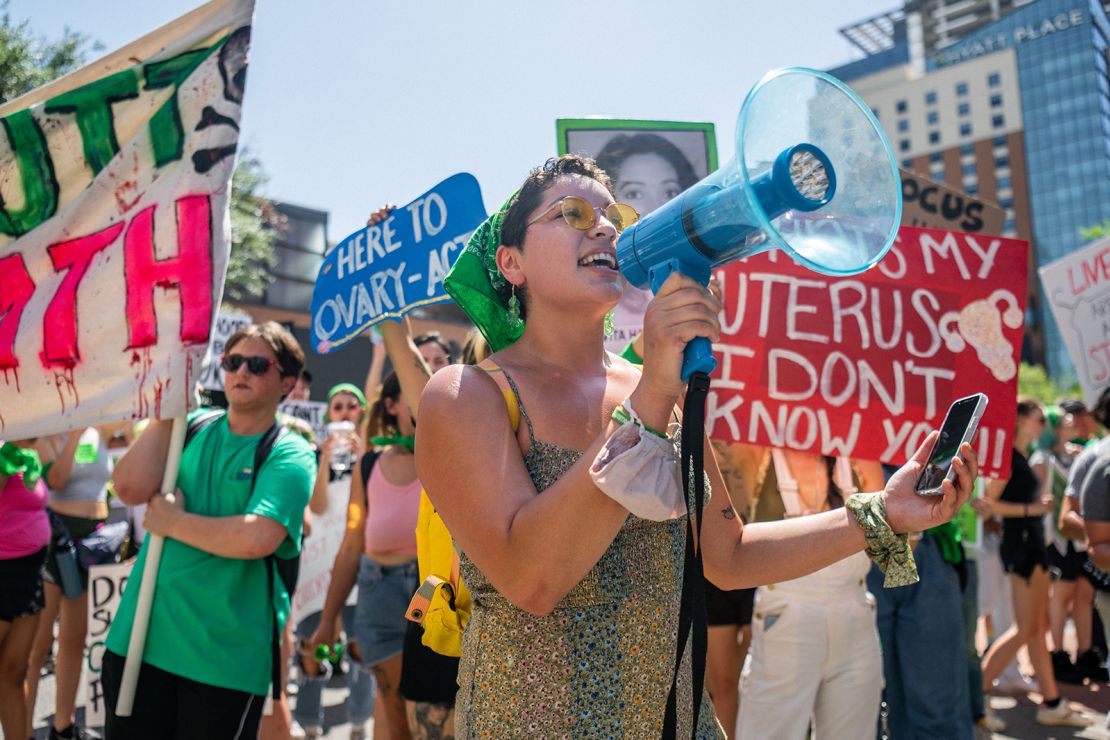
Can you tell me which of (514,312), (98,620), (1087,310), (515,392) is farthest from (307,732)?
(1087,310)

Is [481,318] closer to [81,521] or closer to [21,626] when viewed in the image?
[21,626]

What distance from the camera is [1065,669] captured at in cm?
674

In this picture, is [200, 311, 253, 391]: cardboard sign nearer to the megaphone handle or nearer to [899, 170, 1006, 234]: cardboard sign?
[899, 170, 1006, 234]: cardboard sign

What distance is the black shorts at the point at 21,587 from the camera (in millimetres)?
4305

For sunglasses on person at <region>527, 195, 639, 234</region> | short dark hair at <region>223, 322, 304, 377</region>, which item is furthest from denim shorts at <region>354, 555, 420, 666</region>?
sunglasses on person at <region>527, 195, 639, 234</region>

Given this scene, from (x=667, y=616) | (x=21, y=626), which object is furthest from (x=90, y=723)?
(x=667, y=616)

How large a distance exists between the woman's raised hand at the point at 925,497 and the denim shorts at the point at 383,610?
2748 millimetres

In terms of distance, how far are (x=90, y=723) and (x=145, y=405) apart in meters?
1.62

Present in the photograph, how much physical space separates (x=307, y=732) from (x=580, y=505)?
435cm

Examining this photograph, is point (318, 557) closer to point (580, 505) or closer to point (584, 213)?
point (584, 213)

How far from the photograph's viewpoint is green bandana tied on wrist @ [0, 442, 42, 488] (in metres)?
4.34

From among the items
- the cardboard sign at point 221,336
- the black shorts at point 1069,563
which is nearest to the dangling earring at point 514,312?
the cardboard sign at point 221,336

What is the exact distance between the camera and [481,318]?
6.08 feet

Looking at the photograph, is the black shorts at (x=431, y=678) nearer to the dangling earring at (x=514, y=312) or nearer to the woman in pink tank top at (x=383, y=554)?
the woman in pink tank top at (x=383, y=554)
